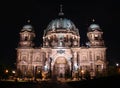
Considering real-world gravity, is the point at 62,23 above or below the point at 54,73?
above

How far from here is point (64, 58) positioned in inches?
3423

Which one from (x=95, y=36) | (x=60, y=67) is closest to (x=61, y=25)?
(x=95, y=36)

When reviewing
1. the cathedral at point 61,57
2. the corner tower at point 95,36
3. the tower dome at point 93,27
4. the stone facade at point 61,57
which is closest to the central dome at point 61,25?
the cathedral at point 61,57

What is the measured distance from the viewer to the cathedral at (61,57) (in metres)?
84.8

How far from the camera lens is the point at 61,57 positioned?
8669 cm

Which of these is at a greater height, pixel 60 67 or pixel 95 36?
pixel 95 36

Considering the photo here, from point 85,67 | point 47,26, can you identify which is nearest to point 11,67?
point 47,26

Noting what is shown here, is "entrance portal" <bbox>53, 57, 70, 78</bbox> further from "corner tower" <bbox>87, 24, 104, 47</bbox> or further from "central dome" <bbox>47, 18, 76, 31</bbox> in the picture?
"central dome" <bbox>47, 18, 76, 31</bbox>

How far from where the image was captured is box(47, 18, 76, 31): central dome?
94912 mm

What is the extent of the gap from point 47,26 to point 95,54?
2220 centimetres

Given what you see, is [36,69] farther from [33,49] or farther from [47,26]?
[47,26]

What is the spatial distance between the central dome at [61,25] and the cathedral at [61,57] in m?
5.03

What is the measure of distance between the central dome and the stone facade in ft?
17.6

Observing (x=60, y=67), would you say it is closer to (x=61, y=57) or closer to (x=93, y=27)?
(x=61, y=57)
